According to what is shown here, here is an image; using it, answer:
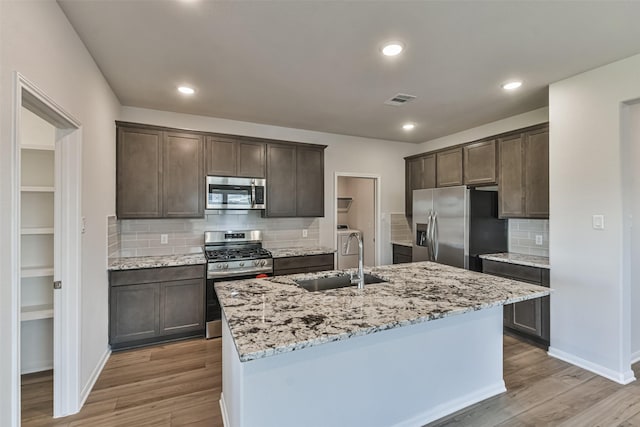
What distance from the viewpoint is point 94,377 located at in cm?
253

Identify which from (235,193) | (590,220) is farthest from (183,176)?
(590,220)

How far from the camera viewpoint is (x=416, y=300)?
6.04 ft

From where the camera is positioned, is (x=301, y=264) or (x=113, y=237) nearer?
(x=113, y=237)

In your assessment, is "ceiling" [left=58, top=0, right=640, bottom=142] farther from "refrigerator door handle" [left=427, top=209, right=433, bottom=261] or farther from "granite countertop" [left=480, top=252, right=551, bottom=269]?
"granite countertop" [left=480, top=252, right=551, bottom=269]

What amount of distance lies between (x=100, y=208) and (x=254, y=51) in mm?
1930

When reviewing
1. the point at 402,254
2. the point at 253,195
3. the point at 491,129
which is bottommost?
the point at 402,254

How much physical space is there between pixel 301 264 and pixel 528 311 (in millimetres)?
2547

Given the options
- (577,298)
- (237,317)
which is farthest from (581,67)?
(237,317)

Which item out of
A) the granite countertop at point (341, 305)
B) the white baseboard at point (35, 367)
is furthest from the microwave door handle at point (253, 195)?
the white baseboard at point (35, 367)

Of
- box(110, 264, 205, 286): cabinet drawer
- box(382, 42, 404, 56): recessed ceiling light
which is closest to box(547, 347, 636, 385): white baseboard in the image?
box(382, 42, 404, 56): recessed ceiling light

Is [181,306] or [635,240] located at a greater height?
[635,240]

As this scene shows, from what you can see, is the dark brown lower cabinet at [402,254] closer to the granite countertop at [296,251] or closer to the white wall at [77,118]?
the granite countertop at [296,251]

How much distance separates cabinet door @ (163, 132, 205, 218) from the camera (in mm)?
3469

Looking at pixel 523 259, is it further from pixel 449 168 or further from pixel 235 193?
pixel 235 193
